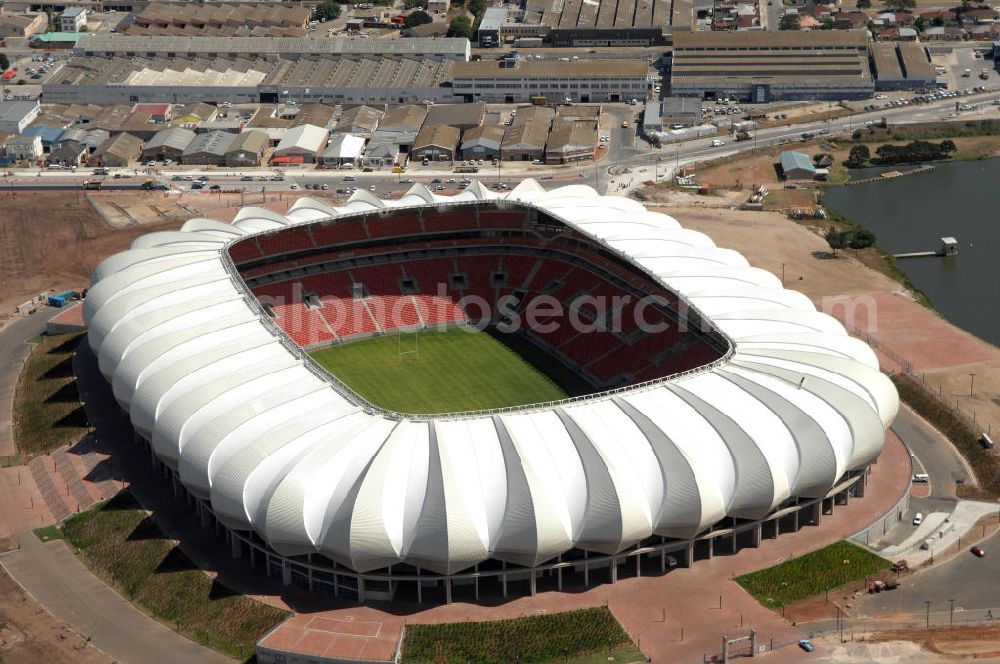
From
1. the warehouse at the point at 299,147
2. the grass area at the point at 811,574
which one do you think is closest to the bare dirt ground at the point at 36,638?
the grass area at the point at 811,574

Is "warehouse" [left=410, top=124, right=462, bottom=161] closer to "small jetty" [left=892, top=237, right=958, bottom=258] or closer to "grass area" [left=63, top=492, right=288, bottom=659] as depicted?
"small jetty" [left=892, top=237, right=958, bottom=258]

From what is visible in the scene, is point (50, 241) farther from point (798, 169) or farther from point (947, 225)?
point (947, 225)

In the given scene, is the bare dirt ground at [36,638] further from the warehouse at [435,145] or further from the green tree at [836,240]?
the warehouse at [435,145]

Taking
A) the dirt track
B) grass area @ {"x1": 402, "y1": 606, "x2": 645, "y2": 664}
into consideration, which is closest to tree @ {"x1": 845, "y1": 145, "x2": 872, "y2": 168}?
the dirt track

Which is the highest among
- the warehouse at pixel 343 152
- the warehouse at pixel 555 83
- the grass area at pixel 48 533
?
the warehouse at pixel 555 83

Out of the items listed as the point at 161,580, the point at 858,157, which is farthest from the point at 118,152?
the point at 161,580
